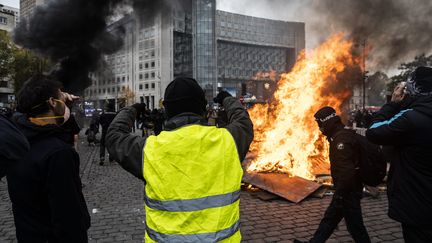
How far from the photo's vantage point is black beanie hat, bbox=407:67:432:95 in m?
2.77

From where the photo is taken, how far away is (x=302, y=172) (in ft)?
28.0

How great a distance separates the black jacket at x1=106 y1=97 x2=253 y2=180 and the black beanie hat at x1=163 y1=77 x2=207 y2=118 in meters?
0.05

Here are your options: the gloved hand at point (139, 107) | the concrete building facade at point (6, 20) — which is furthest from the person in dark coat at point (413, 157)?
the concrete building facade at point (6, 20)

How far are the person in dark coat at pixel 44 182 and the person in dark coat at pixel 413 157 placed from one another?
2357mm

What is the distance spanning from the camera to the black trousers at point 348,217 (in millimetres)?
4012

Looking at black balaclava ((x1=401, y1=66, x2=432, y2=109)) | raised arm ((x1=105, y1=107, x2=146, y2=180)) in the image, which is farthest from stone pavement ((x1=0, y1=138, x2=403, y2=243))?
raised arm ((x1=105, y1=107, x2=146, y2=180))

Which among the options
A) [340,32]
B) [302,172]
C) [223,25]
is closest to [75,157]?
[302,172]

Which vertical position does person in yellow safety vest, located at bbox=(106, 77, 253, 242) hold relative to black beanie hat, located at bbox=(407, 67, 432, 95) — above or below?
below

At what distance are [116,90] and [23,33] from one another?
251 ft

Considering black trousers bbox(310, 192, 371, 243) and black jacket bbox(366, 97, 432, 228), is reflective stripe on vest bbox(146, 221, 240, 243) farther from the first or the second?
black trousers bbox(310, 192, 371, 243)

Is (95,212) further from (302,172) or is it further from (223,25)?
(223,25)

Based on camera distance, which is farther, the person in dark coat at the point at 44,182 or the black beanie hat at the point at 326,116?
the black beanie hat at the point at 326,116

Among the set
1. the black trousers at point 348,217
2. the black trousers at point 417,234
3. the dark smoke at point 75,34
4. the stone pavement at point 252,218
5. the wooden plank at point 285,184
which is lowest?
the stone pavement at point 252,218

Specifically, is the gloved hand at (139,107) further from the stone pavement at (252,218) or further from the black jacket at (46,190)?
the stone pavement at (252,218)
